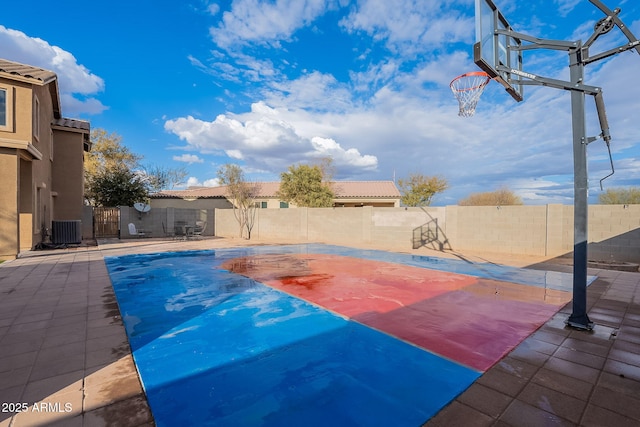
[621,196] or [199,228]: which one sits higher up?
[621,196]

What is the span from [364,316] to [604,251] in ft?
33.3

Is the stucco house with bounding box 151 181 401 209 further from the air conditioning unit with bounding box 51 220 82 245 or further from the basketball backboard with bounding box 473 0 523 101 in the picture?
the basketball backboard with bounding box 473 0 523 101

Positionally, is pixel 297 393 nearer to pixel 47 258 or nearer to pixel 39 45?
pixel 47 258

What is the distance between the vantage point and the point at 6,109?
32.4ft

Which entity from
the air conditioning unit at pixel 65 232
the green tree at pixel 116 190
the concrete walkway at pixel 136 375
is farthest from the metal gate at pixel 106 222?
the concrete walkway at pixel 136 375

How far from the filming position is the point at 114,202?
18703 mm

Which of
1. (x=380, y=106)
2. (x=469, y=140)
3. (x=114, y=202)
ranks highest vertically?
(x=380, y=106)

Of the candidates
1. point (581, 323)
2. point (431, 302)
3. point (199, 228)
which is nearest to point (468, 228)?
point (431, 302)

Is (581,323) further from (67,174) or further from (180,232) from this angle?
(67,174)

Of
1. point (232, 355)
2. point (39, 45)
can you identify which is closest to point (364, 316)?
point (232, 355)

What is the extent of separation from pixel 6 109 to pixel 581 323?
633 inches

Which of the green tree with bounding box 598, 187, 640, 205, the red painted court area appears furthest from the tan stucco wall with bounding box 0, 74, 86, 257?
the green tree with bounding box 598, 187, 640, 205

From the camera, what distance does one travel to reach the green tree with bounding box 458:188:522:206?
2728 centimetres

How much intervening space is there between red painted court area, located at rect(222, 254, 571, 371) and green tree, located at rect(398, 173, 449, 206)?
71.0 feet
